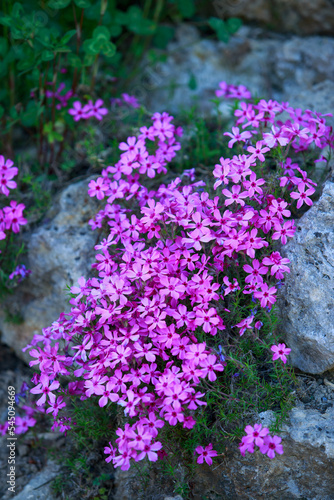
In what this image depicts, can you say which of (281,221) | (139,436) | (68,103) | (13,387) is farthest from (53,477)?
(68,103)

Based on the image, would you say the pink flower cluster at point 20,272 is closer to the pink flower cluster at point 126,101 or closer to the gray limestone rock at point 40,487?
the gray limestone rock at point 40,487

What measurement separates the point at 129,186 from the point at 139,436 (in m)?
1.43

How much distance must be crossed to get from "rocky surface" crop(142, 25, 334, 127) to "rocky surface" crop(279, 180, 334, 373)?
5.40ft

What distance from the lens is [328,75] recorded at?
3.88 m

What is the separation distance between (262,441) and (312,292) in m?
0.81

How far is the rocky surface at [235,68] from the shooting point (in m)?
3.98

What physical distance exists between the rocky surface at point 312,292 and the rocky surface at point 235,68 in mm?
1645

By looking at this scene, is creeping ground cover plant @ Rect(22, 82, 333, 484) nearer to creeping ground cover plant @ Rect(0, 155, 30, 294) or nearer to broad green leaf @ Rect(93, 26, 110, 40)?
creeping ground cover plant @ Rect(0, 155, 30, 294)

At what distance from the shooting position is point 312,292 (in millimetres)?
2496

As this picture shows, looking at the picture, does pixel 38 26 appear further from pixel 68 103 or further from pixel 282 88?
pixel 282 88

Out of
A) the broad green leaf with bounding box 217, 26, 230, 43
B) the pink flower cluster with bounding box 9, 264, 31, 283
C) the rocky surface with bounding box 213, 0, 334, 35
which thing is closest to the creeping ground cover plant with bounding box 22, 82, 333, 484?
the pink flower cluster with bounding box 9, 264, 31, 283

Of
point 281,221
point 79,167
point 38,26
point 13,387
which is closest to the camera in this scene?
point 281,221

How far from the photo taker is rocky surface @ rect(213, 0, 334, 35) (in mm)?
4047

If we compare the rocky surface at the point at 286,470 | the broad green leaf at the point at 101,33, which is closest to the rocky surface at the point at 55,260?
the broad green leaf at the point at 101,33
